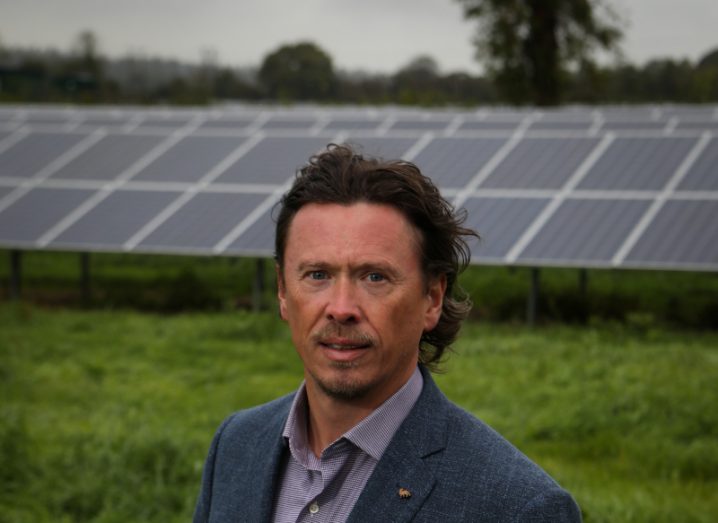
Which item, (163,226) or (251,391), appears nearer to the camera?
(251,391)

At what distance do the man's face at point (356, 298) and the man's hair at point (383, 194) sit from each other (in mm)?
24

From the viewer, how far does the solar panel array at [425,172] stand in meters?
12.6

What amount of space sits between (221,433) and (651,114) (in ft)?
53.7

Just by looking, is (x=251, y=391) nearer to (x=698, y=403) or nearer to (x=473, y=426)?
(x=698, y=403)

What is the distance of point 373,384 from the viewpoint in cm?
239

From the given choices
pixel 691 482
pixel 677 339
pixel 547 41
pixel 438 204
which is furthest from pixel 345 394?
pixel 547 41

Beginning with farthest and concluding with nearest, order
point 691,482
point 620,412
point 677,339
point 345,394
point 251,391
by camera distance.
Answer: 1. point 677,339
2. point 251,391
3. point 620,412
4. point 691,482
5. point 345,394

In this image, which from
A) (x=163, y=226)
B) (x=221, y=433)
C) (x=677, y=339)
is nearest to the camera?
(x=221, y=433)

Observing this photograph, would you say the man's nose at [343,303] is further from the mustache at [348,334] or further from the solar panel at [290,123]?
the solar panel at [290,123]

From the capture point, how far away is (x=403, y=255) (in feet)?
8.00

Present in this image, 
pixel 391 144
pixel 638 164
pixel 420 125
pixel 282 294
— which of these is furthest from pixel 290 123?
pixel 282 294

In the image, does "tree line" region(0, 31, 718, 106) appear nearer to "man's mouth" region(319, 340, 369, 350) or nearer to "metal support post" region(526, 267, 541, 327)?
"metal support post" region(526, 267, 541, 327)

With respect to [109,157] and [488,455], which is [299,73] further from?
[488,455]

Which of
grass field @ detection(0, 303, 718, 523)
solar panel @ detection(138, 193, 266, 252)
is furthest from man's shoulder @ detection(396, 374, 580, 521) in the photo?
solar panel @ detection(138, 193, 266, 252)
